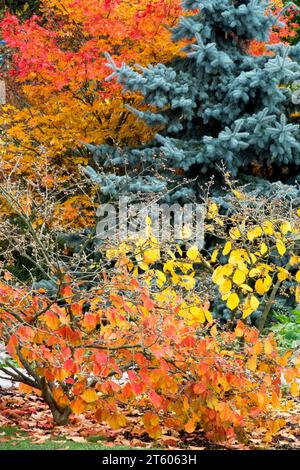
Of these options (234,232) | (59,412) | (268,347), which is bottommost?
(59,412)

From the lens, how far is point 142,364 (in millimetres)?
4164

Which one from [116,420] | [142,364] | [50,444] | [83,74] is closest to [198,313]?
[142,364]

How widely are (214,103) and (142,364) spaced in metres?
4.99

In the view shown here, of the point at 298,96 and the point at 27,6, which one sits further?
the point at 27,6

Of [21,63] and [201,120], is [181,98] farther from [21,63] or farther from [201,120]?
[21,63]

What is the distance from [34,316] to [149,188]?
370 centimetres

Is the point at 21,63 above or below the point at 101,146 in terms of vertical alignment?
above

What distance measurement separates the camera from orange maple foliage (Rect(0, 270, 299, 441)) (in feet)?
13.6

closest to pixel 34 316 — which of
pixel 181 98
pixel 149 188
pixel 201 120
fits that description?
pixel 149 188

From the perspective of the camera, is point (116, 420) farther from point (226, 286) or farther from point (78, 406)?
point (226, 286)

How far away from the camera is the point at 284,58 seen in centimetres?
809

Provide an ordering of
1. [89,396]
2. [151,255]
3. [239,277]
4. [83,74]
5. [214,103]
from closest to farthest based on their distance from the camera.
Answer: [89,396], [239,277], [151,255], [214,103], [83,74]

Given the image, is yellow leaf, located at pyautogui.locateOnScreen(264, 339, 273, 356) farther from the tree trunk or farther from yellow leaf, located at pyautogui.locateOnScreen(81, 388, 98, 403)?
the tree trunk
